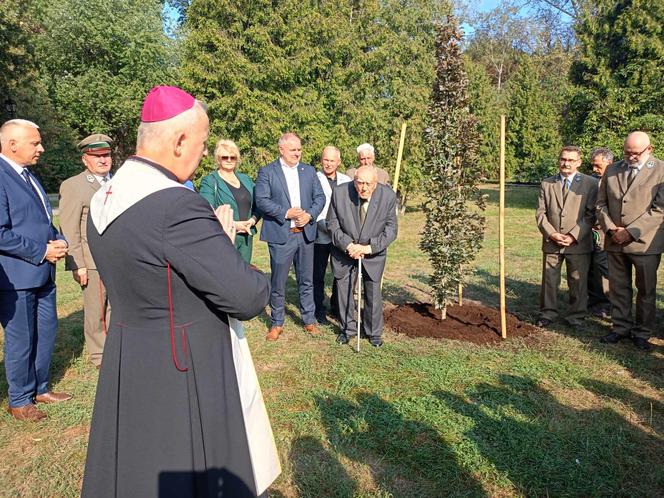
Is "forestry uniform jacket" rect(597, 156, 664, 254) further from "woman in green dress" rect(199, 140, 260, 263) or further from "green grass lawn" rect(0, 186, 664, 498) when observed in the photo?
"woman in green dress" rect(199, 140, 260, 263)

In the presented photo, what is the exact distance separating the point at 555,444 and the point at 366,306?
8.46ft

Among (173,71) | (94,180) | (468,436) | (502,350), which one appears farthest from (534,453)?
(173,71)

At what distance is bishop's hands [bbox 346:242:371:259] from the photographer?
5387 mm

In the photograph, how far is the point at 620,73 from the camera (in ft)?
54.1

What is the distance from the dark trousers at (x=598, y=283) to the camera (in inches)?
272

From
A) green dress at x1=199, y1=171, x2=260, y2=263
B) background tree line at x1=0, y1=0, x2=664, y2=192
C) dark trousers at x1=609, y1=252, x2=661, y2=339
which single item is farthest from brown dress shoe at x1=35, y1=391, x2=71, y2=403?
background tree line at x1=0, y1=0, x2=664, y2=192

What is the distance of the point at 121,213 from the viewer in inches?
65.6

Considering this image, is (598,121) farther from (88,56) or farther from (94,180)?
(88,56)

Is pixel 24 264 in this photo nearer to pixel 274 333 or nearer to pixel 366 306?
pixel 274 333

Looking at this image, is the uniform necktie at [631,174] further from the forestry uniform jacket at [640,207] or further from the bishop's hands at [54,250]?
the bishop's hands at [54,250]

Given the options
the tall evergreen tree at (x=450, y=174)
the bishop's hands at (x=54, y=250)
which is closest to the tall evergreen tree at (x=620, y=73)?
the tall evergreen tree at (x=450, y=174)

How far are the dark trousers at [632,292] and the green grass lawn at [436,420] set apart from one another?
0.98 ft

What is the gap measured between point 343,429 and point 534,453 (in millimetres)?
1402

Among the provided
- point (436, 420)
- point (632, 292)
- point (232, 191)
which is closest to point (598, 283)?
point (632, 292)
